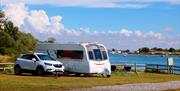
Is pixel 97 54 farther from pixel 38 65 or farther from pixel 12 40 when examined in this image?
pixel 12 40

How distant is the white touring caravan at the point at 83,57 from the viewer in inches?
1391

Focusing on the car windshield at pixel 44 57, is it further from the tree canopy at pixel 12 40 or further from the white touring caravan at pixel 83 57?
the tree canopy at pixel 12 40

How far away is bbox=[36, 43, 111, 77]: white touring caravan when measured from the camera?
35.3 metres

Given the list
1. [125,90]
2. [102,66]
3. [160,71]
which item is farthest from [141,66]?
[125,90]

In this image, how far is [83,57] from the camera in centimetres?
3541

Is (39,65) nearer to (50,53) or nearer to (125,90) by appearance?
(50,53)

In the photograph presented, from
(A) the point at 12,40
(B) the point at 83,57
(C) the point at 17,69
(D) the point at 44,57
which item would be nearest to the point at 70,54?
(B) the point at 83,57

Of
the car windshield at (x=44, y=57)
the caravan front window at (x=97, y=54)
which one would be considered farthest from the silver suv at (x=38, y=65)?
the caravan front window at (x=97, y=54)


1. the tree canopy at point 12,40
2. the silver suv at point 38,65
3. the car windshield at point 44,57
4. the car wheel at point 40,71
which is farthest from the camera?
the tree canopy at point 12,40

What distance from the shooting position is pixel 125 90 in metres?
23.8

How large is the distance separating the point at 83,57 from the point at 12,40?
48161 mm

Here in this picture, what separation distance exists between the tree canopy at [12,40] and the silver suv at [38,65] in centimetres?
3695

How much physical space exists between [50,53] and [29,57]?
2.22m

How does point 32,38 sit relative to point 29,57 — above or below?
above
